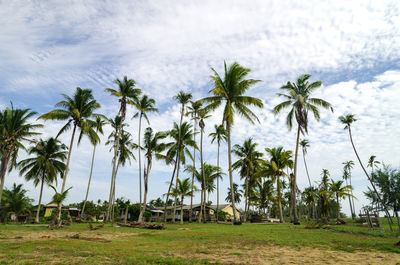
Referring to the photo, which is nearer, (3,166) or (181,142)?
(3,166)

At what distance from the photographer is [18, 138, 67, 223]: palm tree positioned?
3052cm

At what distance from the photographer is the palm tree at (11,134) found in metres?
24.4

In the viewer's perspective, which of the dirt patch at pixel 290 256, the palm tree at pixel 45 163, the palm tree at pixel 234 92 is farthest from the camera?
the palm tree at pixel 45 163

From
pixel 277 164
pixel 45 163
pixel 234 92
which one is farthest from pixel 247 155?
pixel 45 163

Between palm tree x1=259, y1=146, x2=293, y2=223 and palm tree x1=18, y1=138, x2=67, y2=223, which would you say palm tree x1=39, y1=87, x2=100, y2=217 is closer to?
palm tree x1=18, y1=138, x2=67, y2=223

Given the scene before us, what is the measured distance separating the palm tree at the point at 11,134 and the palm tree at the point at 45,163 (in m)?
4.19

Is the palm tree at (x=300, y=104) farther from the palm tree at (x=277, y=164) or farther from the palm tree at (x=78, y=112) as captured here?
the palm tree at (x=78, y=112)

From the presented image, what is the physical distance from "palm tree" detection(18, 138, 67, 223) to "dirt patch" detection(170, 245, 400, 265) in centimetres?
2995

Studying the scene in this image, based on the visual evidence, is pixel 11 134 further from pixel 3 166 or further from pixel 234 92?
pixel 234 92

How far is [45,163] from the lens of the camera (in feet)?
103

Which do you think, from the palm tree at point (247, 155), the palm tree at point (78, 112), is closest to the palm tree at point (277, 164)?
the palm tree at point (247, 155)

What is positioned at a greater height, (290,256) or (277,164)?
(277,164)

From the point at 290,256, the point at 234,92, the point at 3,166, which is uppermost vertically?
the point at 234,92

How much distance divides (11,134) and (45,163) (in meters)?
7.11
